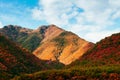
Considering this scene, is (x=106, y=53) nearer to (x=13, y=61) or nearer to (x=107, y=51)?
(x=107, y=51)

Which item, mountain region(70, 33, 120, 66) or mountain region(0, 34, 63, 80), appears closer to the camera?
mountain region(70, 33, 120, 66)

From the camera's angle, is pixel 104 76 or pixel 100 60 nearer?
pixel 104 76

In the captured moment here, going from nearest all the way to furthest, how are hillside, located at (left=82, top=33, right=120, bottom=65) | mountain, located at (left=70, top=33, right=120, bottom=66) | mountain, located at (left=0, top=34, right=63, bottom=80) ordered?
mountain, located at (left=70, top=33, right=120, bottom=66) → hillside, located at (left=82, top=33, right=120, bottom=65) → mountain, located at (left=0, top=34, right=63, bottom=80)

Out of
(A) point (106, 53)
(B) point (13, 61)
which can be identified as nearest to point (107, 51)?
(A) point (106, 53)

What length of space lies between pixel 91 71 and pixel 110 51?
39.9 metres

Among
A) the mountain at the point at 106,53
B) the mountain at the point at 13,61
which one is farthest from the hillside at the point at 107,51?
the mountain at the point at 13,61

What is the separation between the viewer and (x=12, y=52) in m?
122

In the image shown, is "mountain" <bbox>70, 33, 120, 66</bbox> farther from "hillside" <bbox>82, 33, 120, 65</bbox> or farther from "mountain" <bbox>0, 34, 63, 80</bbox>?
"mountain" <bbox>0, 34, 63, 80</bbox>

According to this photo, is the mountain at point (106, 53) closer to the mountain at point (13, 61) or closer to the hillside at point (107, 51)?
the hillside at point (107, 51)

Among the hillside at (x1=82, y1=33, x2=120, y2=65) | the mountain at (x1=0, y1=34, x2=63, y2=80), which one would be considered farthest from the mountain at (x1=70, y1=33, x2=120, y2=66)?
the mountain at (x1=0, y1=34, x2=63, y2=80)

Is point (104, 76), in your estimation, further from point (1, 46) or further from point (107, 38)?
point (1, 46)

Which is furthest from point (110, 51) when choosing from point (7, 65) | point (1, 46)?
point (1, 46)

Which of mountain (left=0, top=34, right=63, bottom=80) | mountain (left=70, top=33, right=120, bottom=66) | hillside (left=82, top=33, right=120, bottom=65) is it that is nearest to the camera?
mountain (left=70, top=33, right=120, bottom=66)

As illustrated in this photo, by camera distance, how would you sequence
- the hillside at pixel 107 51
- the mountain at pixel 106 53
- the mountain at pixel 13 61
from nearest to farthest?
1. the mountain at pixel 106 53
2. the hillside at pixel 107 51
3. the mountain at pixel 13 61
